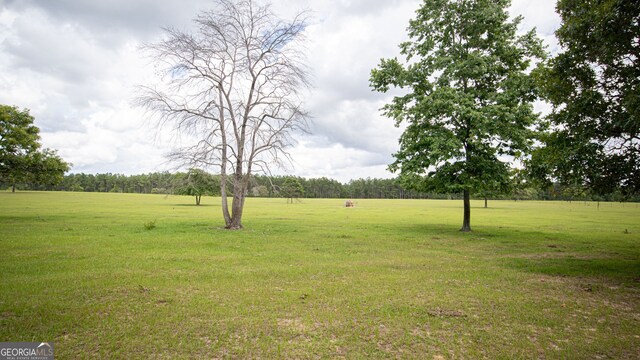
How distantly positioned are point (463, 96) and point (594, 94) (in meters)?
11.5

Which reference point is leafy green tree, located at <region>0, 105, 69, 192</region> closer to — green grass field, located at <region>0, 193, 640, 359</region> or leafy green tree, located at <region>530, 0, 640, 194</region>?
green grass field, located at <region>0, 193, 640, 359</region>

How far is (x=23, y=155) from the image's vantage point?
27547 mm

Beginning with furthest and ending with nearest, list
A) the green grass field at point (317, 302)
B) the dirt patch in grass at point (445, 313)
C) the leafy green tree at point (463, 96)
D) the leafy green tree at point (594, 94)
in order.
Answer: the leafy green tree at point (463, 96), the leafy green tree at point (594, 94), the dirt patch in grass at point (445, 313), the green grass field at point (317, 302)

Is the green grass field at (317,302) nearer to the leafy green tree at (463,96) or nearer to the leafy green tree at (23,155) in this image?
the leafy green tree at (463,96)

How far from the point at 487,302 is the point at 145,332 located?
8.22 meters

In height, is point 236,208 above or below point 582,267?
above

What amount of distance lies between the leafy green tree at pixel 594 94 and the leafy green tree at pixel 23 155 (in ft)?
118

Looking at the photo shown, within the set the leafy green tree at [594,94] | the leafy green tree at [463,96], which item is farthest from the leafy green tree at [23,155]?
the leafy green tree at [594,94]

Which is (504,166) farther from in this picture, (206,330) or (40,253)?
(40,253)

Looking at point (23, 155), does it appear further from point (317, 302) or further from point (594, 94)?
point (594, 94)

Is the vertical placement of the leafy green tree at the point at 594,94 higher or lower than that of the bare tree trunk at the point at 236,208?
higher

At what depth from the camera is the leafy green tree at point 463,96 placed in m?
21.9

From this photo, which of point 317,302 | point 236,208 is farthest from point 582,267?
point 236,208

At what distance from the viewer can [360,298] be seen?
8.99 m
